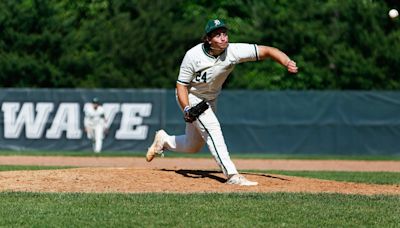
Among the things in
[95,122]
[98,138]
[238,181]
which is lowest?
[98,138]

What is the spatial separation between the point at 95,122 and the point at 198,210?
51.8 feet

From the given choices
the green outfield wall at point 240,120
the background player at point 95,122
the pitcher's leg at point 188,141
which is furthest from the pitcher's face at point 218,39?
the green outfield wall at point 240,120

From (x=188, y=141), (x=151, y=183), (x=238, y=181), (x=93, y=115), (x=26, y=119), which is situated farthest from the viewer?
(x=26, y=119)

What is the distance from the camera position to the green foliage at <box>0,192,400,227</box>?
26.8 ft

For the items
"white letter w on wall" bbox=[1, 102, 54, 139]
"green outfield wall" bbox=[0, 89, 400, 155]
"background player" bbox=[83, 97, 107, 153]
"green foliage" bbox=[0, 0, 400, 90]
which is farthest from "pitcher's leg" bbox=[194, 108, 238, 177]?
"green foliage" bbox=[0, 0, 400, 90]

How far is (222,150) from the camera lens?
11.0 metres

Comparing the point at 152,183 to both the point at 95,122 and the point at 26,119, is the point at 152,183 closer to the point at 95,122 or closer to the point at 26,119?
the point at 95,122

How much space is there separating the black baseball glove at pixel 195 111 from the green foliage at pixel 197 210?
114cm

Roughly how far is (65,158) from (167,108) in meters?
4.84

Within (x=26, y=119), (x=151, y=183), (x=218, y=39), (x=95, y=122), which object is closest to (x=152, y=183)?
(x=151, y=183)

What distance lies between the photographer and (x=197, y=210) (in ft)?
28.9

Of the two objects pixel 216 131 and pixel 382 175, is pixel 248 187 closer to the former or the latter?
Answer: pixel 216 131

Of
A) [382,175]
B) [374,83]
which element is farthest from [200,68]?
[374,83]

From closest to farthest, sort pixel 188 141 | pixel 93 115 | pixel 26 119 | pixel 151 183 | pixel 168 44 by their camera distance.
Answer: pixel 151 183
pixel 188 141
pixel 93 115
pixel 26 119
pixel 168 44
